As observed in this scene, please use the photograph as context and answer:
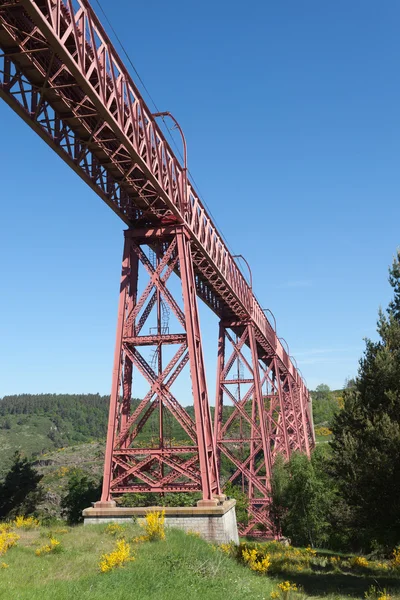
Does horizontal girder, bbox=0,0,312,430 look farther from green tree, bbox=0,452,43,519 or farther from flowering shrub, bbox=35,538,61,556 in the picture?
green tree, bbox=0,452,43,519

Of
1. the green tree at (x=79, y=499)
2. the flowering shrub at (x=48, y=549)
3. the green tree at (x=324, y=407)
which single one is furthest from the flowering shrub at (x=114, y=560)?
the green tree at (x=324, y=407)

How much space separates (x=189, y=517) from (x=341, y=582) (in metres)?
4.34

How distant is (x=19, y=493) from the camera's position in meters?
30.8

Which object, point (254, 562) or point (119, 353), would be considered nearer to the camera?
point (254, 562)

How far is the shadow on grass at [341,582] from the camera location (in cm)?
1071

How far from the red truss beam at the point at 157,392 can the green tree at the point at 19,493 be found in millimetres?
18835

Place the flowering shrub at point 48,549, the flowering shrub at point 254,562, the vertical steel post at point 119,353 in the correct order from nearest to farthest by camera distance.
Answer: the flowering shrub at point 48,549
the flowering shrub at point 254,562
the vertical steel post at point 119,353

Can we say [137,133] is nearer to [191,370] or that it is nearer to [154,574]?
[191,370]

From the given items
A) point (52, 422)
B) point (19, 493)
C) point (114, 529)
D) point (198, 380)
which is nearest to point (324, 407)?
point (19, 493)

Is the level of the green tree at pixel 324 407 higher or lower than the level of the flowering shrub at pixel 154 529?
higher

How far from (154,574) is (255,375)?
54.8ft

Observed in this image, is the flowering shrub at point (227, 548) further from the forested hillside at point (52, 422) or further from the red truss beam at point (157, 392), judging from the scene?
the forested hillside at point (52, 422)

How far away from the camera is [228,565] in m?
10.7

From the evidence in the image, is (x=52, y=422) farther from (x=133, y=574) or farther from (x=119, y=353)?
(x=133, y=574)
